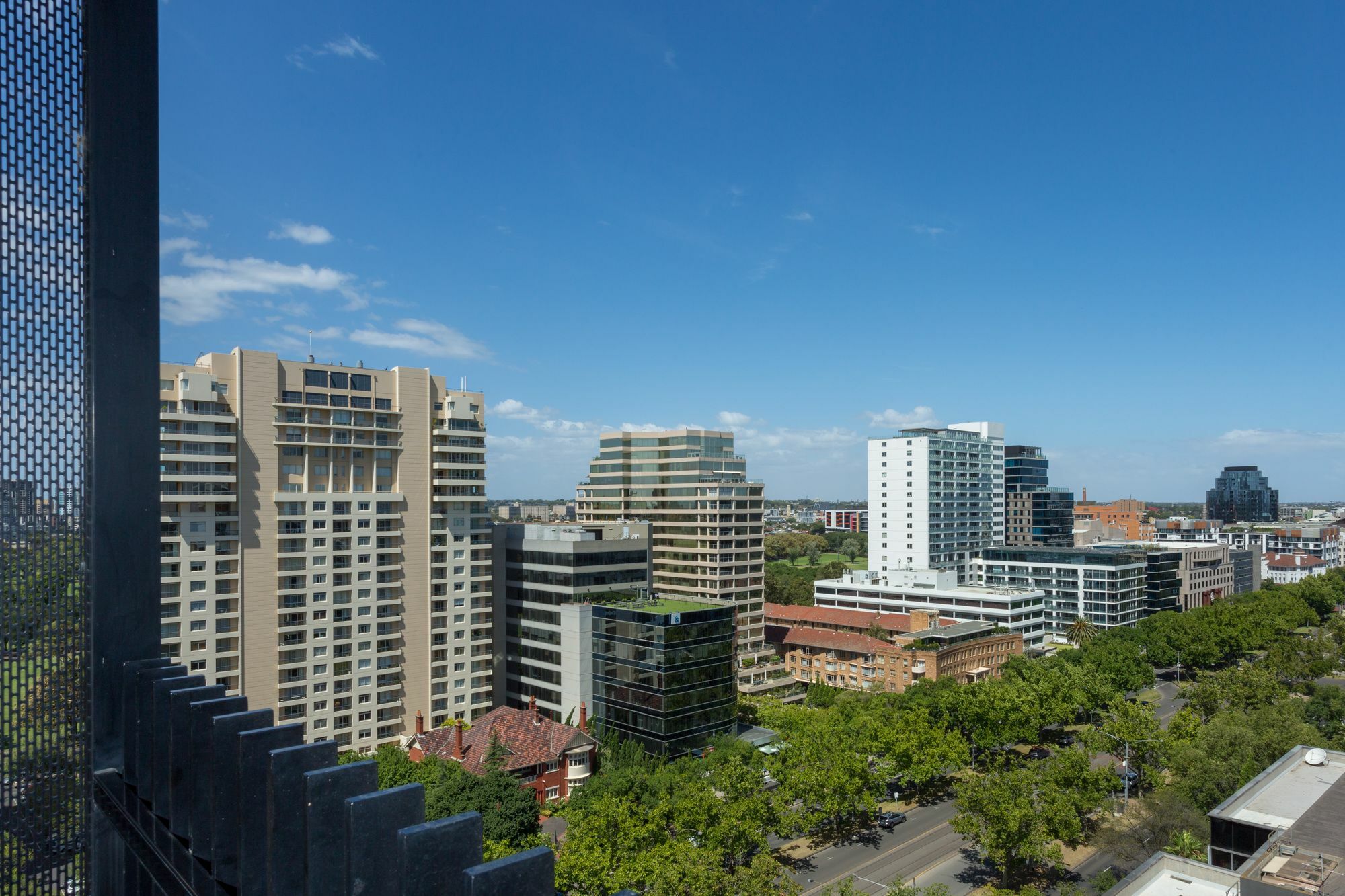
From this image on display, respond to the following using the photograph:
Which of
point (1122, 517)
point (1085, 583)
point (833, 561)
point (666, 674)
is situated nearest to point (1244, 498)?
point (1122, 517)

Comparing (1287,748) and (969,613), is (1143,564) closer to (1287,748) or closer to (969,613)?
(969,613)

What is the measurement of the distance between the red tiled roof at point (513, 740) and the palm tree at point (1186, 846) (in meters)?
20.1

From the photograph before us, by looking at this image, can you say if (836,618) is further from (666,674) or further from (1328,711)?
(1328,711)

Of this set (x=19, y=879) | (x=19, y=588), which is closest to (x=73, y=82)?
(x=19, y=588)

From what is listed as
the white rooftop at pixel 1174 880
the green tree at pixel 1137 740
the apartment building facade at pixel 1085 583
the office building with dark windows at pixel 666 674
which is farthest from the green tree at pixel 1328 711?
the apartment building facade at pixel 1085 583

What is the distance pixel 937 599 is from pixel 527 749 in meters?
39.2

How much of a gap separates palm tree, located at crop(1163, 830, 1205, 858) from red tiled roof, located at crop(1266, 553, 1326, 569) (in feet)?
320

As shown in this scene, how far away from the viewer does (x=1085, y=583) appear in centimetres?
6438

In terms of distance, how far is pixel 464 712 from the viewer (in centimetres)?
3972

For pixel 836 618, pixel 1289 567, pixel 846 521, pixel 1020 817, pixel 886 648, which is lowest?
pixel 1289 567

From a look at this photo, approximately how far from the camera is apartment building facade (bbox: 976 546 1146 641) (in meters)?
63.3

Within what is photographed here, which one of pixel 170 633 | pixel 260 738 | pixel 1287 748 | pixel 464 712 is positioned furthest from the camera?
pixel 464 712

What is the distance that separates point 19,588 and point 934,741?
1292 inches

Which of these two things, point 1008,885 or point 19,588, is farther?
point 1008,885
